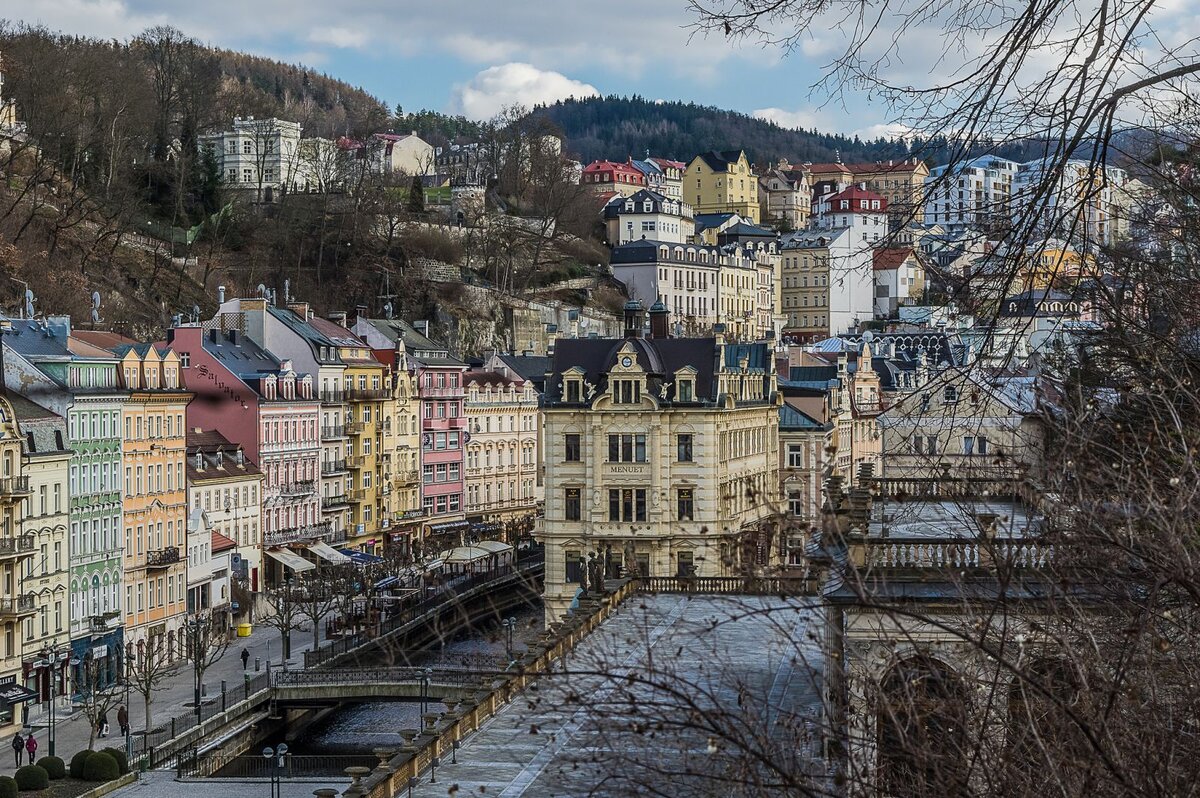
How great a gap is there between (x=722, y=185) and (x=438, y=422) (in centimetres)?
9613

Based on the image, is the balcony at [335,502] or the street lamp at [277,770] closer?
the street lamp at [277,770]

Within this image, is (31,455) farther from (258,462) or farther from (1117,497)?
(1117,497)

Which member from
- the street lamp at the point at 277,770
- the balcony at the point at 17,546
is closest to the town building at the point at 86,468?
the balcony at the point at 17,546

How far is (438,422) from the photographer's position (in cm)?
8638

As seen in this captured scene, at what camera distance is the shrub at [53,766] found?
127ft

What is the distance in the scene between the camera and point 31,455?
49.4 meters

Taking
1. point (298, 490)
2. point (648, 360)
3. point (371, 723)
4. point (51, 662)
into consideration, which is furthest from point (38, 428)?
point (298, 490)

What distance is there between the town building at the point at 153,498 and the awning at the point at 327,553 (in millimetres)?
11527

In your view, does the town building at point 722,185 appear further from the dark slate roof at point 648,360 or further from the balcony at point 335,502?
the dark slate roof at point 648,360

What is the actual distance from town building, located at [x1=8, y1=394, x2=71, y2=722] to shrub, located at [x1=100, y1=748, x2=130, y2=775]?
735 cm

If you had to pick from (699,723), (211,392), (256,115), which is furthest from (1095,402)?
Answer: (256,115)

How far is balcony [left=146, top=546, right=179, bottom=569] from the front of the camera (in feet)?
184

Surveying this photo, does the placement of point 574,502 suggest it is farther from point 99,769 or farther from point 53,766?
point 53,766

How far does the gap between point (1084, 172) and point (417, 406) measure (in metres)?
76.1
